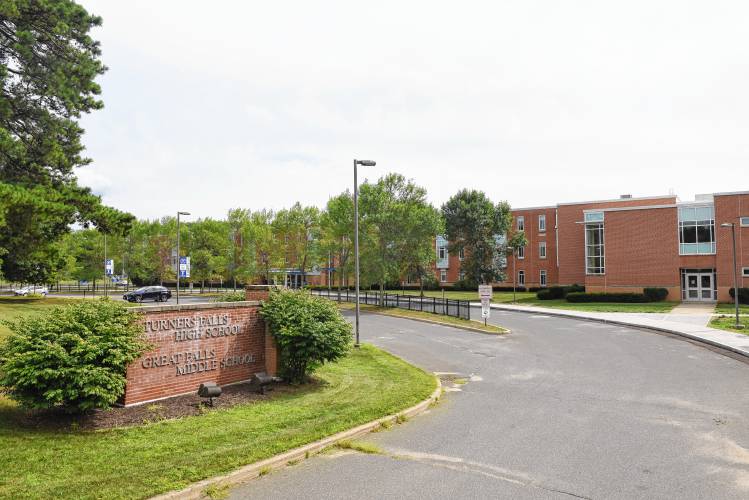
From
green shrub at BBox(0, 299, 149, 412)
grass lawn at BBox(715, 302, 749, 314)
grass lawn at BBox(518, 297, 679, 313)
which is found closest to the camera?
green shrub at BBox(0, 299, 149, 412)

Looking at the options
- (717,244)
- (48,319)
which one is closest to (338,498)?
(48,319)

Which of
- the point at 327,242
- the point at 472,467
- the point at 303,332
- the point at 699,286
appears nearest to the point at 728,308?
the point at 699,286

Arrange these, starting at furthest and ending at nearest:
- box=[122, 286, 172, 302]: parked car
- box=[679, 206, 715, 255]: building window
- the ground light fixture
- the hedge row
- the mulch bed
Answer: box=[122, 286, 172, 302]: parked car, the hedge row, box=[679, 206, 715, 255]: building window, the ground light fixture, the mulch bed

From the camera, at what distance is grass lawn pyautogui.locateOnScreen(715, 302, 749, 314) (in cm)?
3738

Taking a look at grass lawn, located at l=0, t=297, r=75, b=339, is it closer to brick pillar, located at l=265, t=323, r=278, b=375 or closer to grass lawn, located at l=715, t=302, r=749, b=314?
brick pillar, located at l=265, t=323, r=278, b=375

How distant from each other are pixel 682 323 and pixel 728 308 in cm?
1400

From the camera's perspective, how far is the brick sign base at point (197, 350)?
1060cm

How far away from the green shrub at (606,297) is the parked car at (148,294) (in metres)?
38.9

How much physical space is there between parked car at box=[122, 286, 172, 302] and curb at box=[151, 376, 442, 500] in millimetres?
43998

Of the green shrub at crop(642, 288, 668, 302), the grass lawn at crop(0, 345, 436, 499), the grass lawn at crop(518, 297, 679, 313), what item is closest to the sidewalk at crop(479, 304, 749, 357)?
the grass lawn at crop(518, 297, 679, 313)

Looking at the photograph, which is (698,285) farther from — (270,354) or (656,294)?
(270,354)

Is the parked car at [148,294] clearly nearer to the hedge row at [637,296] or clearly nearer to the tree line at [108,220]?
the tree line at [108,220]

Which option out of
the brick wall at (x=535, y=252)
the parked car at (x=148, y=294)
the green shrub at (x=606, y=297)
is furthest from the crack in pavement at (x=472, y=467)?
the brick wall at (x=535, y=252)

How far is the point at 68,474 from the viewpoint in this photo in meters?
6.91
